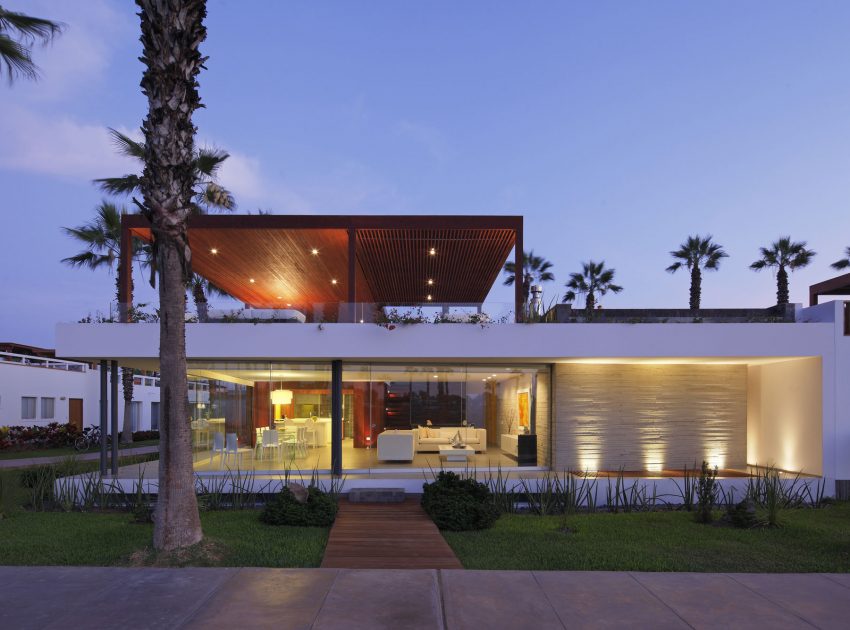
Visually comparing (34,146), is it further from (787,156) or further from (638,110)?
(787,156)

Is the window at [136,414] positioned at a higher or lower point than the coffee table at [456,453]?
lower

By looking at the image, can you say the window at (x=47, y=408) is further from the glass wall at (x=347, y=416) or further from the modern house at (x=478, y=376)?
the glass wall at (x=347, y=416)

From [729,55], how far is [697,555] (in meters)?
13.7

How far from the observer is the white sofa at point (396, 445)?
43.7 feet

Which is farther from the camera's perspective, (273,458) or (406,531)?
(273,458)

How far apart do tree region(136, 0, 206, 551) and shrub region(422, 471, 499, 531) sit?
3.57 m

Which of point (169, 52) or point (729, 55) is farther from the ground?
point (729, 55)

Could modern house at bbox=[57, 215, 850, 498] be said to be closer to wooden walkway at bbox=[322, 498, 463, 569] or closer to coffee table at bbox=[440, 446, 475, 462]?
coffee table at bbox=[440, 446, 475, 462]

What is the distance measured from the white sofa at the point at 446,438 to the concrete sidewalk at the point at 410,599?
7106mm

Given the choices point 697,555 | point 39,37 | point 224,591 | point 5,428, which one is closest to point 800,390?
point 697,555

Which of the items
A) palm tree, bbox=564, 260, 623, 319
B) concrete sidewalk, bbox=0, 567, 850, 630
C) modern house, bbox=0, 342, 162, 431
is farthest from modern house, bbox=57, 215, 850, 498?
modern house, bbox=0, 342, 162, 431

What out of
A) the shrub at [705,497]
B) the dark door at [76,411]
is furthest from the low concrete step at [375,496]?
the dark door at [76,411]

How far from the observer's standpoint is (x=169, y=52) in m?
7.21

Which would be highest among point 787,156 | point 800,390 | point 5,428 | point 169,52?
point 787,156
